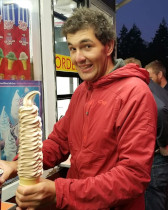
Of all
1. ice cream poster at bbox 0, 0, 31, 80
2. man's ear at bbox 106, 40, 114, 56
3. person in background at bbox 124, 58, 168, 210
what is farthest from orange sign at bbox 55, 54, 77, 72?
man's ear at bbox 106, 40, 114, 56

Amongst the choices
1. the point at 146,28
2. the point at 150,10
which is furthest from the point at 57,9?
the point at 150,10

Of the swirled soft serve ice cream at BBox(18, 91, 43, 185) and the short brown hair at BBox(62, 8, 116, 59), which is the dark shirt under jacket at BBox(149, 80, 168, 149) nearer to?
the short brown hair at BBox(62, 8, 116, 59)

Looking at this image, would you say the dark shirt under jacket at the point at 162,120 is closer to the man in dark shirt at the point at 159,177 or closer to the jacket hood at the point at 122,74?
the man in dark shirt at the point at 159,177

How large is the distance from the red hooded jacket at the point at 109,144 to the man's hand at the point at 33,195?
0.09 m

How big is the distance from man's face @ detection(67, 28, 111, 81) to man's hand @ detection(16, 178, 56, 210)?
0.81 m

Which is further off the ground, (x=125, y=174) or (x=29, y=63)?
(x=29, y=63)

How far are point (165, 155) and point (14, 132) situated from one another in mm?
2162

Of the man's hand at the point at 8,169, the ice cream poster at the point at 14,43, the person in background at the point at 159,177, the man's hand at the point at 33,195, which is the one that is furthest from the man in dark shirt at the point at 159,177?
the man's hand at the point at 33,195

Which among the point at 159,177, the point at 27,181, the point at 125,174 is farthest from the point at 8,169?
the point at 159,177

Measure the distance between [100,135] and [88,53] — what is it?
532mm

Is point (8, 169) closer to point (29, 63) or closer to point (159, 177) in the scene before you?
point (29, 63)

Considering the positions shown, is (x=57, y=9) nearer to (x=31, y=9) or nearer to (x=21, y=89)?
(x=31, y=9)

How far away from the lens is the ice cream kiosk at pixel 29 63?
271 cm

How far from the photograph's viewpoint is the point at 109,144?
64.3 inches
